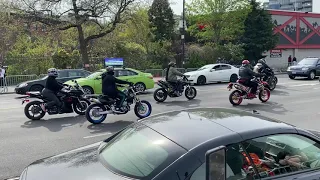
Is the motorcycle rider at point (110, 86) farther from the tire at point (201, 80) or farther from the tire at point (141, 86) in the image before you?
the tire at point (201, 80)

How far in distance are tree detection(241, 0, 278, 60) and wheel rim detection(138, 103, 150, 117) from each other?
28.4 m

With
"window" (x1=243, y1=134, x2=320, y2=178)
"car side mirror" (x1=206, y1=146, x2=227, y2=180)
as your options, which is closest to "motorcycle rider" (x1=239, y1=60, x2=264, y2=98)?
"window" (x1=243, y1=134, x2=320, y2=178)

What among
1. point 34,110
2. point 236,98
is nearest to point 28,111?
point 34,110

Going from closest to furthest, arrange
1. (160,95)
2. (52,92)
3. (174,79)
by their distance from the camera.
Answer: (52,92) < (160,95) < (174,79)

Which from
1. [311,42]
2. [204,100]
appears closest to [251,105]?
[204,100]

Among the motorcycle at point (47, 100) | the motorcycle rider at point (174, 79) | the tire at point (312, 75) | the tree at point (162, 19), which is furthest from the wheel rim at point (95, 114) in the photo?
the tree at point (162, 19)

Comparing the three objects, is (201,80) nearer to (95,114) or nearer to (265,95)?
(265,95)

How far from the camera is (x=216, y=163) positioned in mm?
2506

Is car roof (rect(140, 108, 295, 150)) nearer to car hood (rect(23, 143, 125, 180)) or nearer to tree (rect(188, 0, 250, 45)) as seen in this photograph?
car hood (rect(23, 143, 125, 180))

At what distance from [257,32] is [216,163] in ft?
119

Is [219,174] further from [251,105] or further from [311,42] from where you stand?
[311,42]

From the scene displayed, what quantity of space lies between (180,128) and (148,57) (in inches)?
1118

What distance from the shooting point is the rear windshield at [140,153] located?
2.66 meters

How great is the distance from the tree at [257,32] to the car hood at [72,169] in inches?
1375
